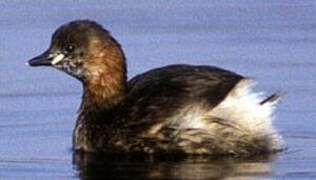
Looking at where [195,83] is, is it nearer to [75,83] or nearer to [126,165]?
[126,165]

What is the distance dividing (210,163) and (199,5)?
462 centimetres

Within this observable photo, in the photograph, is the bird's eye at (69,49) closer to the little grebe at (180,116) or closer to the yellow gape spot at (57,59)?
the yellow gape spot at (57,59)

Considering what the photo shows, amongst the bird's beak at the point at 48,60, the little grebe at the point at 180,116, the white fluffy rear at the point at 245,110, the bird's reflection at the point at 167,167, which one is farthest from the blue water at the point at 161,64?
the bird's beak at the point at 48,60

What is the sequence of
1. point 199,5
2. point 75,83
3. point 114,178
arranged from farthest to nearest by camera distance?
point 199,5 → point 75,83 → point 114,178

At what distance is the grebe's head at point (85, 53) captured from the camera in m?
11.9

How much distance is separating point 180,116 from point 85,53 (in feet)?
3.33

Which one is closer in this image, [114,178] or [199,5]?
[114,178]

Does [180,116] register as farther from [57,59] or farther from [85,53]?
[57,59]

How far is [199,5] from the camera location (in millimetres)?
15586

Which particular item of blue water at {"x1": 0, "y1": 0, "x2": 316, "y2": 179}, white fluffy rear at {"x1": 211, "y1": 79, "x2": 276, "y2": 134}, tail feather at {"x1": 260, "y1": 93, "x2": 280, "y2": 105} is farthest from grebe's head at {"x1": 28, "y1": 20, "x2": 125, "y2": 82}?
tail feather at {"x1": 260, "y1": 93, "x2": 280, "y2": 105}

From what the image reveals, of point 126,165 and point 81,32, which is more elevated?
point 81,32

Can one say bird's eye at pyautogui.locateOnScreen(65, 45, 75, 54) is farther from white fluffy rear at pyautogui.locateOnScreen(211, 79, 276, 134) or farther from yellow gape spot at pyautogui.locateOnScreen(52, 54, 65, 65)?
white fluffy rear at pyautogui.locateOnScreen(211, 79, 276, 134)

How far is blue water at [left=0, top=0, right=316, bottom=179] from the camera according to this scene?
11016mm

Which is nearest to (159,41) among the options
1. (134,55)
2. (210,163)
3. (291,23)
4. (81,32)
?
(134,55)
